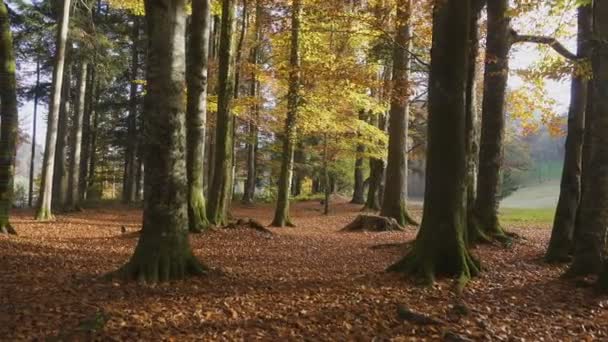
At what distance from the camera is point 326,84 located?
50.1ft

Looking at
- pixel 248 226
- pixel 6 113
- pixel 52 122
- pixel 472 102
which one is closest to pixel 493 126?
pixel 472 102

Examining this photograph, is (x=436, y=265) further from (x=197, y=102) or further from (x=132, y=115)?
(x=132, y=115)

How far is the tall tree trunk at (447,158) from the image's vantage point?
714 centimetres

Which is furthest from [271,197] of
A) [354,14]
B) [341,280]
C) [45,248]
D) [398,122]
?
[341,280]

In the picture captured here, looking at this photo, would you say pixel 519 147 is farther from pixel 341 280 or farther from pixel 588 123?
pixel 341 280

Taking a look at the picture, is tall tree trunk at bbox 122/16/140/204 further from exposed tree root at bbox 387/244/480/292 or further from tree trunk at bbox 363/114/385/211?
exposed tree root at bbox 387/244/480/292

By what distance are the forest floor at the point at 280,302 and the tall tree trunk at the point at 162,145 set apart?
42cm

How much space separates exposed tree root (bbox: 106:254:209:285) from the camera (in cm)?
627

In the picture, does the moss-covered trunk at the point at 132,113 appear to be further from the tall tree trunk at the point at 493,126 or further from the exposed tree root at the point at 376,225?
the tall tree trunk at the point at 493,126

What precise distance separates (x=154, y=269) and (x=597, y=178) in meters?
6.36

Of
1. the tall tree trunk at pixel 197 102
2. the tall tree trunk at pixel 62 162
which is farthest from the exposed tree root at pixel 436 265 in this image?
the tall tree trunk at pixel 62 162

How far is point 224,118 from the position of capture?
1330 cm

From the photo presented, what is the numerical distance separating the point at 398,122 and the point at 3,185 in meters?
11.4

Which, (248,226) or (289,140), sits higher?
(289,140)
